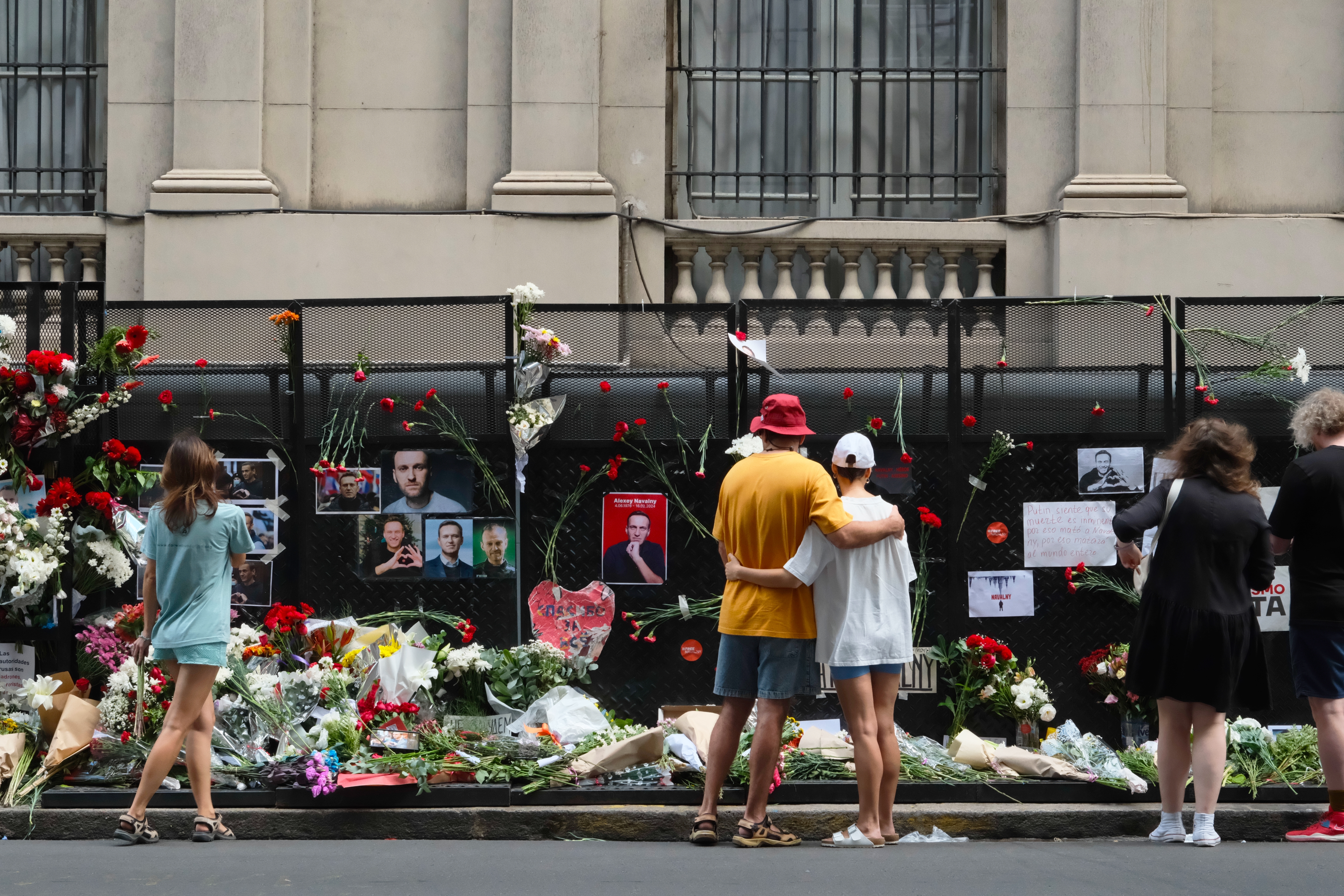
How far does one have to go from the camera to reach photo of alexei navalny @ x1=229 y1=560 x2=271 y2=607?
22.8 ft

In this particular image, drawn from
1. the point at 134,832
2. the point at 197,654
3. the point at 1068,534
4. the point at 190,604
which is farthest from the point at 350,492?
the point at 1068,534

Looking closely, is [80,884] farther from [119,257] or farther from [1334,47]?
[1334,47]

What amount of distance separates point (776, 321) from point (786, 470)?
1.92 meters

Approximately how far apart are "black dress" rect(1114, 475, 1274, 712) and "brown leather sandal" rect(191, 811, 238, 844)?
4.03 metres

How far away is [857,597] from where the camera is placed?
5379mm

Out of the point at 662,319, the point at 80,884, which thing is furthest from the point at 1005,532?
the point at 80,884

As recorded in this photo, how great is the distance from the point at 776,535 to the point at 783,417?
532 mm

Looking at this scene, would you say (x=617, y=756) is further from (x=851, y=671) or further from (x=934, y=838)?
(x=934, y=838)

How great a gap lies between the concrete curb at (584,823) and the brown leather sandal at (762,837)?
0.84 feet

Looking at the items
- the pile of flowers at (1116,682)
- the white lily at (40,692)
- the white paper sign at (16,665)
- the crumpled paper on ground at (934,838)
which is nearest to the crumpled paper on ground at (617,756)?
the crumpled paper on ground at (934,838)

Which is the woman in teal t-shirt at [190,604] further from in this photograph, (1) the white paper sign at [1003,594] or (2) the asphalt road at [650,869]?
(1) the white paper sign at [1003,594]

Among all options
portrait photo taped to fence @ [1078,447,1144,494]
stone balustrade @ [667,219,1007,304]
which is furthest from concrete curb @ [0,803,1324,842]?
stone balustrade @ [667,219,1007,304]

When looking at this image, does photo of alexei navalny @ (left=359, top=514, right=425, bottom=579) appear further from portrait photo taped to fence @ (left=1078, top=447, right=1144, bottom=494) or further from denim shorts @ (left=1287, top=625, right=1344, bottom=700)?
denim shorts @ (left=1287, top=625, right=1344, bottom=700)

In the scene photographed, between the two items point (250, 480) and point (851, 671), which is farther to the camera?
point (250, 480)
